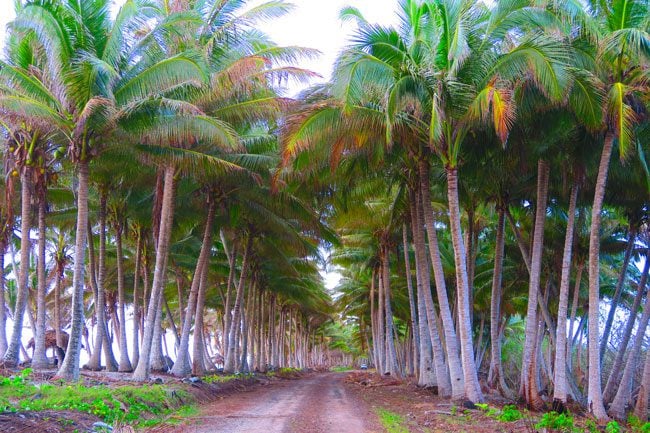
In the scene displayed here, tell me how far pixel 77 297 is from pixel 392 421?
326 inches

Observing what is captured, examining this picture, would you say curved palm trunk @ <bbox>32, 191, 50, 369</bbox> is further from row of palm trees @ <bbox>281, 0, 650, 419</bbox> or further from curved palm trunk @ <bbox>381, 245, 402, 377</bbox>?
curved palm trunk @ <bbox>381, 245, 402, 377</bbox>

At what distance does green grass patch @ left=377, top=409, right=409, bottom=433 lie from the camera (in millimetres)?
11863

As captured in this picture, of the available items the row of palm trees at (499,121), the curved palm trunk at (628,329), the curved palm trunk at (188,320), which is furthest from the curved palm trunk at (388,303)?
the curved palm trunk at (628,329)

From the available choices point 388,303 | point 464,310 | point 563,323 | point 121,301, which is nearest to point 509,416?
Answer: point 464,310

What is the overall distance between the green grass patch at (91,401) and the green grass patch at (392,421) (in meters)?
4.71

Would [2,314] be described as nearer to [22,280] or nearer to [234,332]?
[22,280]

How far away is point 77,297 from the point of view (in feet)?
48.6

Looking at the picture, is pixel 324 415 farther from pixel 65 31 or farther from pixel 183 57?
pixel 65 31

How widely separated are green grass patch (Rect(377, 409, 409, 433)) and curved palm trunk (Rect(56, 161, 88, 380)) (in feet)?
25.0

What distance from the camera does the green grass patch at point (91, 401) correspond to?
10.4 metres

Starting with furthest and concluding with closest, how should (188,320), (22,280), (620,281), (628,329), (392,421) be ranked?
(188,320) → (620,281) → (628,329) → (22,280) → (392,421)

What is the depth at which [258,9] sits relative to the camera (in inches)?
635

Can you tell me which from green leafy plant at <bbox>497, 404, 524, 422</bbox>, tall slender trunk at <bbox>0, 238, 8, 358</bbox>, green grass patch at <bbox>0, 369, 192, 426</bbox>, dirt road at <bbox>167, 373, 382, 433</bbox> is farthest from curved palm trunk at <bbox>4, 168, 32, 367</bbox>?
green leafy plant at <bbox>497, 404, 524, 422</bbox>

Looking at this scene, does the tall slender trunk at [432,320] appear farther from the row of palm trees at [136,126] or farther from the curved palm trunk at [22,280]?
the curved palm trunk at [22,280]
